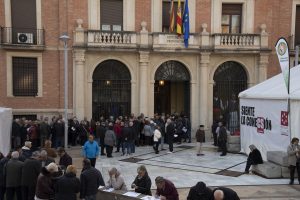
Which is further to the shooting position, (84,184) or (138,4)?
(138,4)

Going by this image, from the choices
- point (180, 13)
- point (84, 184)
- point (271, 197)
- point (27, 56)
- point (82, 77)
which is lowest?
point (271, 197)

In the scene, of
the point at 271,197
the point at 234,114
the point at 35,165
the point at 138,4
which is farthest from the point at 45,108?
the point at 271,197

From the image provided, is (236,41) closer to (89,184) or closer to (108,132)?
(108,132)

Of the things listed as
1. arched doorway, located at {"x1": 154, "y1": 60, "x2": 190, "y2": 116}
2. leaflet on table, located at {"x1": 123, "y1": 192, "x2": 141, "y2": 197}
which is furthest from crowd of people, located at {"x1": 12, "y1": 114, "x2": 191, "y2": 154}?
leaflet on table, located at {"x1": 123, "y1": 192, "x2": 141, "y2": 197}

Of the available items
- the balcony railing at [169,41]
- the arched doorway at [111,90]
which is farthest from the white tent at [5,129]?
the balcony railing at [169,41]

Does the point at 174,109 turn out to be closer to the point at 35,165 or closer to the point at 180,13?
the point at 180,13

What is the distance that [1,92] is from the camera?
19.7 meters

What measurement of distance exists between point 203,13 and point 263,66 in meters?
4.93

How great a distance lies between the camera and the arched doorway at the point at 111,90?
68.2 ft

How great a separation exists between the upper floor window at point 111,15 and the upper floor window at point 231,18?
653 cm

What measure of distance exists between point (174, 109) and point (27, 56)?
1048cm

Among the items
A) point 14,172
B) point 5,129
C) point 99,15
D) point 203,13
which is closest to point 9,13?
point 99,15

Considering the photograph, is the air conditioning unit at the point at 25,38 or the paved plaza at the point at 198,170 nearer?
the paved plaza at the point at 198,170

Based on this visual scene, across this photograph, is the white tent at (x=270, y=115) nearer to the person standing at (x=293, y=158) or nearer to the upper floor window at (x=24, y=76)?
the person standing at (x=293, y=158)
